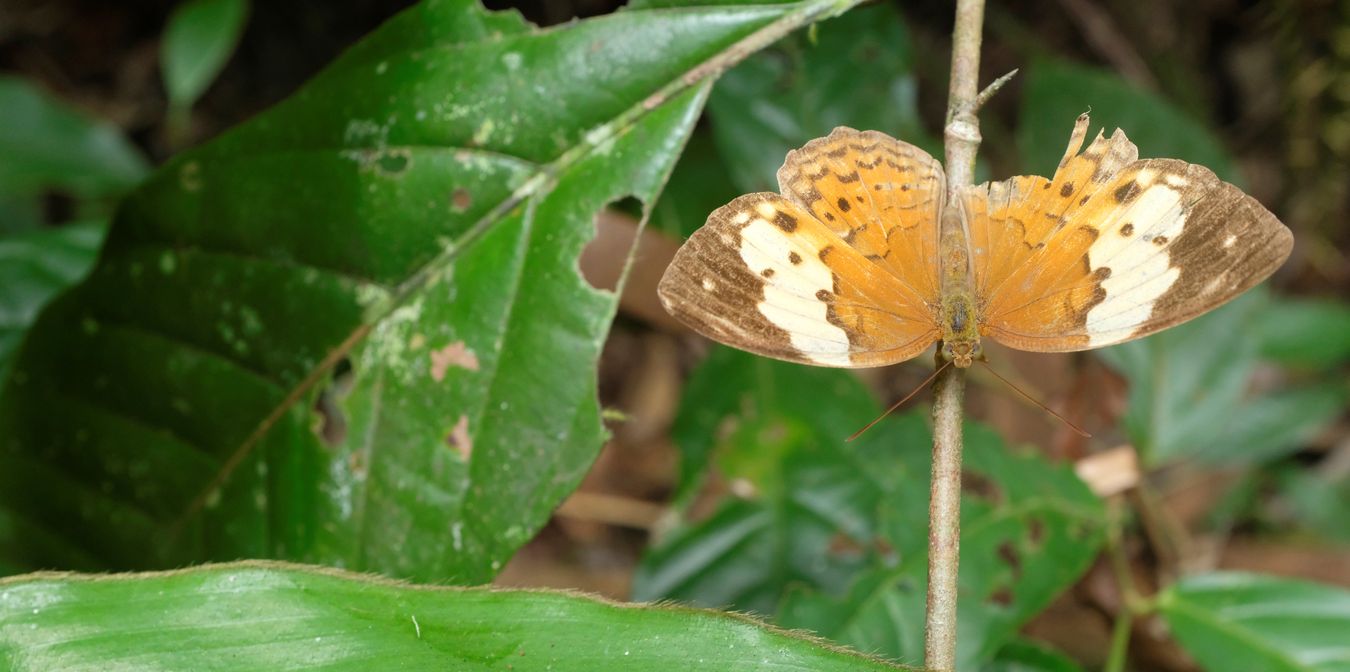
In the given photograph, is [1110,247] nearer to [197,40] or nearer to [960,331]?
[960,331]

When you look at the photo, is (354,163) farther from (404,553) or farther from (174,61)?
(174,61)

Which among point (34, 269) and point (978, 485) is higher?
point (978, 485)

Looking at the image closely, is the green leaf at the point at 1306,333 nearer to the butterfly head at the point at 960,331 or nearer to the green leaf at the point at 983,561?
the green leaf at the point at 983,561

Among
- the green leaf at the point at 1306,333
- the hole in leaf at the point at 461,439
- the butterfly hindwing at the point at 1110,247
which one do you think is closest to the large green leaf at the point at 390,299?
the hole in leaf at the point at 461,439

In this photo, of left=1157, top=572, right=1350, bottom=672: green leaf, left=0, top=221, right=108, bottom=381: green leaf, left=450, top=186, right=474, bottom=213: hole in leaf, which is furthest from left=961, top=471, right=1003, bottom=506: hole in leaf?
left=0, top=221, right=108, bottom=381: green leaf

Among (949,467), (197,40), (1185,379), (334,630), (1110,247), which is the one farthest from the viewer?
(197,40)

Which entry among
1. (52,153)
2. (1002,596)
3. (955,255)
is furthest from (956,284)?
(52,153)
